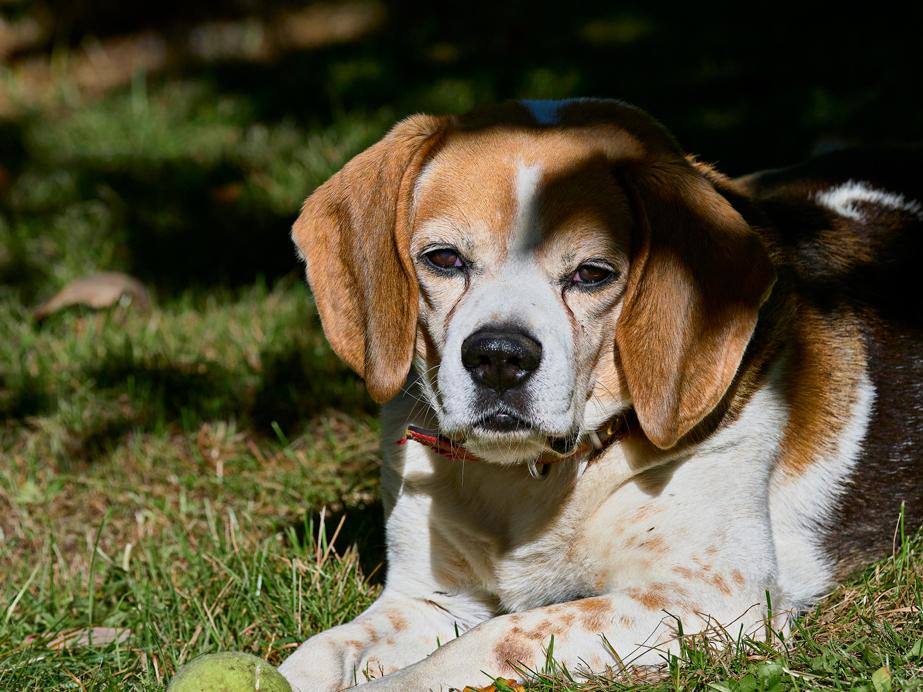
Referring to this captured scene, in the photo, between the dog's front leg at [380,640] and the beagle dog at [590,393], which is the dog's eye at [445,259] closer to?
the beagle dog at [590,393]

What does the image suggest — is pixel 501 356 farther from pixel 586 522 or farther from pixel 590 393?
pixel 586 522

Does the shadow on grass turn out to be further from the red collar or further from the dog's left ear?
the dog's left ear

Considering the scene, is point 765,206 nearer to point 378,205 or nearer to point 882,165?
point 882,165

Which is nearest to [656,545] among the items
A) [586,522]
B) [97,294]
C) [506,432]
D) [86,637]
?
[586,522]

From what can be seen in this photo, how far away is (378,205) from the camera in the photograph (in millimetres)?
3598

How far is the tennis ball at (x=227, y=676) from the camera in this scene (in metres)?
2.94

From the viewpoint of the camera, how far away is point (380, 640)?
12.0 ft

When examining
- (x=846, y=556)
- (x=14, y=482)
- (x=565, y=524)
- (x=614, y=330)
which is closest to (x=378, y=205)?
(x=614, y=330)

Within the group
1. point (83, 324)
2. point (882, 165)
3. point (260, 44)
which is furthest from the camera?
point (260, 44)

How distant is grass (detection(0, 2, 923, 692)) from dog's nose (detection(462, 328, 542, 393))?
74 centimetres

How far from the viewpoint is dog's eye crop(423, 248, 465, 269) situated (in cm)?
345

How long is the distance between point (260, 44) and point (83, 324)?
3.98 meters

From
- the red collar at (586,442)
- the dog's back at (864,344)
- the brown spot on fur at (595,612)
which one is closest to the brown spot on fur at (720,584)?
the brown spot on fur at (595,612)

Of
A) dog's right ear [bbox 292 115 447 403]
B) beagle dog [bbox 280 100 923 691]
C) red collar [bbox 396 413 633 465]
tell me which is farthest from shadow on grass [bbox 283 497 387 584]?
dog's right ear [bbox 292 115 447 403]
